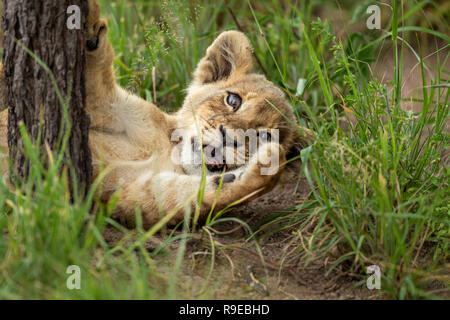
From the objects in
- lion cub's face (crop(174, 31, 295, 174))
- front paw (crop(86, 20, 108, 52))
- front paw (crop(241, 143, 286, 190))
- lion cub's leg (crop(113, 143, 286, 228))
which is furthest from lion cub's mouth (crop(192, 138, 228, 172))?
front paw (crop(86, 20, 108, 52))

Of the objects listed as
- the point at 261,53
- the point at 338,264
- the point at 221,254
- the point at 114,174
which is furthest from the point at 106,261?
the point at 261,53

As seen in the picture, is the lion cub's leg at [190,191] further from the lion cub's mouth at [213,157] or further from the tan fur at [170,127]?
the lion cub's mouth at [213,157]

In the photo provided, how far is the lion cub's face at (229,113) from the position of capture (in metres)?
3.52

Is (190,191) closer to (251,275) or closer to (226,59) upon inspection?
(251,275)

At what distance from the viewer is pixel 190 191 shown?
3.24 m

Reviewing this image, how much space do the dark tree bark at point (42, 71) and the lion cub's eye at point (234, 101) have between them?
51.4 inches

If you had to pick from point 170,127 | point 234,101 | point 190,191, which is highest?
point 234,101

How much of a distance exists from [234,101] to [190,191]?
0.93 meters

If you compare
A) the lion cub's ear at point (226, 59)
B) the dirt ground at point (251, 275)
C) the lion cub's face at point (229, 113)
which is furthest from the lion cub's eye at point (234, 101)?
the dirt ground at point (251, 275)

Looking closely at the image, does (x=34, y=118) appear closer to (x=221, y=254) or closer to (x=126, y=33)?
(x=221, y=254)

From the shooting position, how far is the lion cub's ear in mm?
4199

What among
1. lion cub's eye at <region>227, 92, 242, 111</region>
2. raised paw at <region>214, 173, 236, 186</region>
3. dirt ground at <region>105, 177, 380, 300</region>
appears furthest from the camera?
lion cub's eye at <region>227, 92, 242, 111</region>

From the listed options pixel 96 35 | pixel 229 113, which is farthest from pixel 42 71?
pixel 229 113

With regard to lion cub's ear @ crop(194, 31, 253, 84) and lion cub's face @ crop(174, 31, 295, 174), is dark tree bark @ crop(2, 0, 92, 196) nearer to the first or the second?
lion cub's face @ crop(174, 31, 295, 174)
